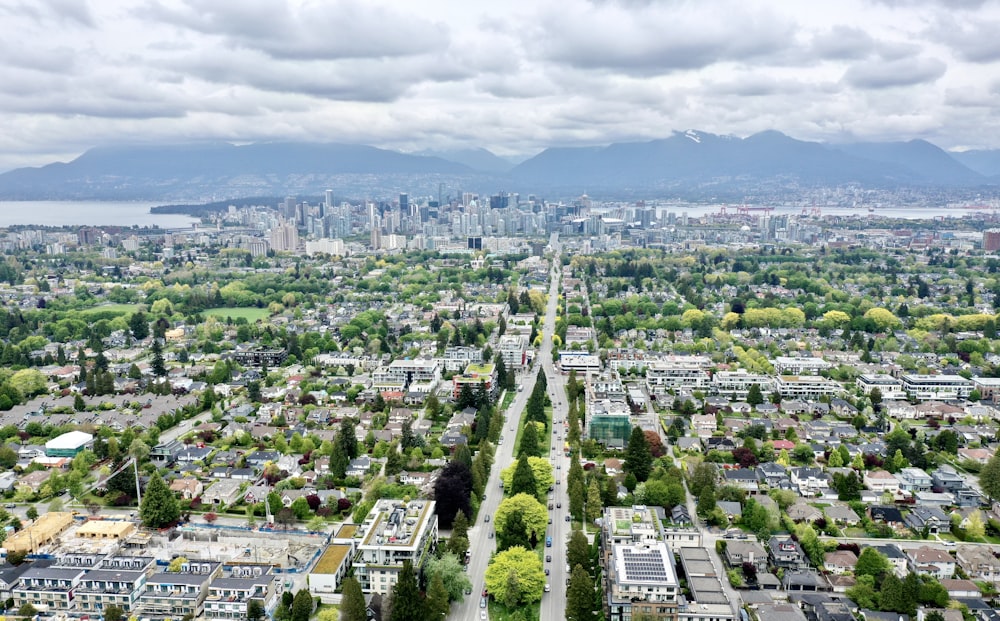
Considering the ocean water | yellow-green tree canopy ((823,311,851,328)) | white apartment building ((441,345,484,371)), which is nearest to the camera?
white apartment building ((441,345,484,371))

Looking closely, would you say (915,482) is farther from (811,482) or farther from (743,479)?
(743,479)

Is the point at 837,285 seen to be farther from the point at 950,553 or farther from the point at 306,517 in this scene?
the point at 306,517

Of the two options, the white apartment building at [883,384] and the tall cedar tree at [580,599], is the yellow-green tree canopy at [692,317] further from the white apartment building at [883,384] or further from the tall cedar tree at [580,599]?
the tall cedar tree at [580,599]

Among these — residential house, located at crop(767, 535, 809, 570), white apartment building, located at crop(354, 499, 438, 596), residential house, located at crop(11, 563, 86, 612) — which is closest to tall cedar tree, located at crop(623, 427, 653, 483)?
residential house, located at crop(767, 535, 809, 570)

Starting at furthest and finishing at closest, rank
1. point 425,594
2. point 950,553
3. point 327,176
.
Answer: point 327,176, point 950,553, point 425,594

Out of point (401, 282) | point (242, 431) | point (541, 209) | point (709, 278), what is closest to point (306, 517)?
point (242, 431)

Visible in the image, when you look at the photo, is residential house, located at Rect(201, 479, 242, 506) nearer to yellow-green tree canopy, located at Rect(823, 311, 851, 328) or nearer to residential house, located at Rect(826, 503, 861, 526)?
residential house, located at Rect(826, 503, 861, 526)

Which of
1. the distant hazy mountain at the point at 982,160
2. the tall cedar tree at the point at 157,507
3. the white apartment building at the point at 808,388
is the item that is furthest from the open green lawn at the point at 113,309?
the distant hazy mountain at the point at 982,160
